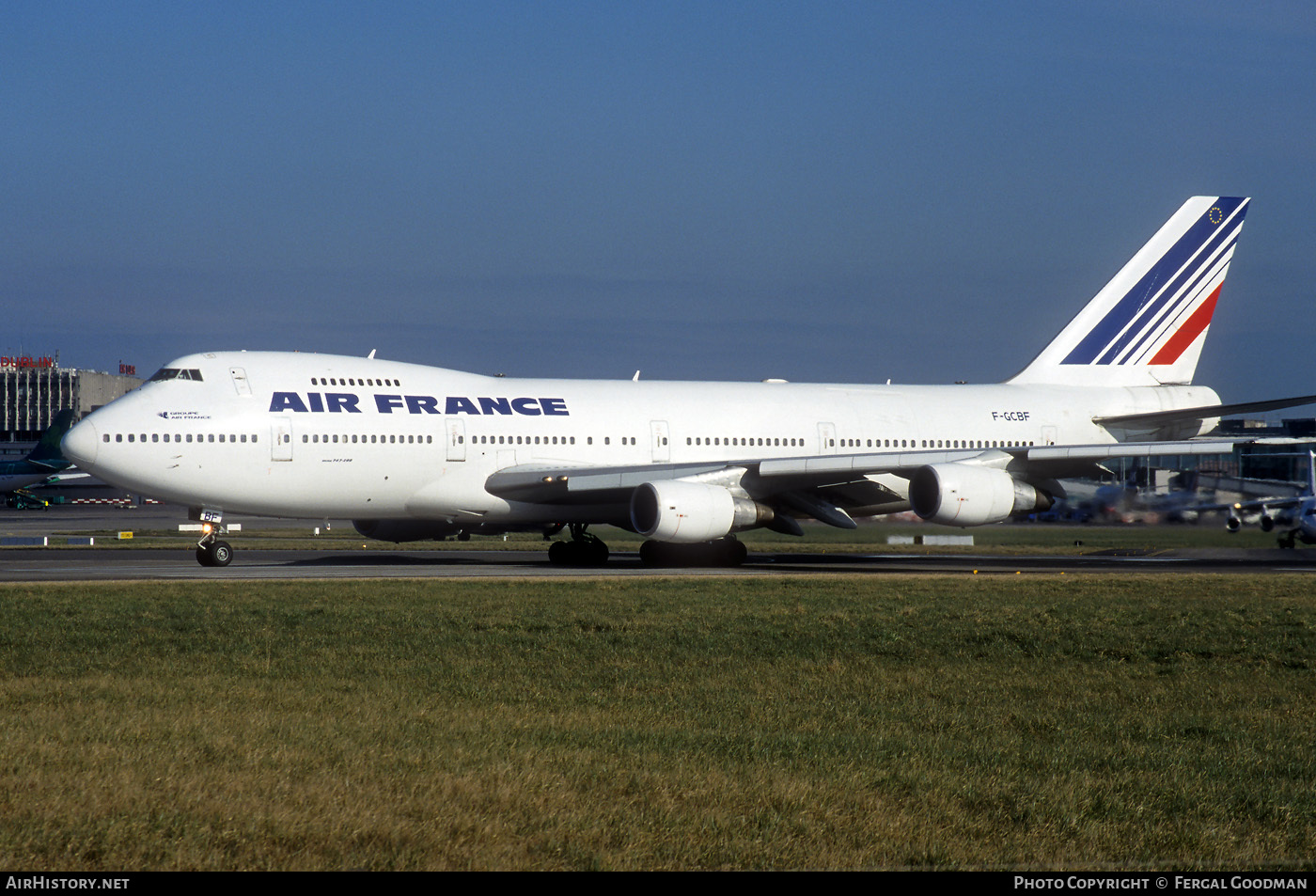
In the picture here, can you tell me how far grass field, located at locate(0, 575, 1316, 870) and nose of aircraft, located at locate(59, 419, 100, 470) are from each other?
30.1ft

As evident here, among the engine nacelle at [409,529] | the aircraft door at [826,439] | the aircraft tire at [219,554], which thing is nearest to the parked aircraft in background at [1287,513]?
the aircraft door at [826,439]

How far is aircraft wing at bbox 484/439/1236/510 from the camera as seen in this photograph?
26344 millimetres

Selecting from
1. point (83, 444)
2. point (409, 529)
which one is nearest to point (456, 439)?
point (409, 529)

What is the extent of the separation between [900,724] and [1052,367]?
27727mm

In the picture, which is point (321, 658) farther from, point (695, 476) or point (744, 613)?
point (695, 476)

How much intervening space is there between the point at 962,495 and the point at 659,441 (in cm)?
701

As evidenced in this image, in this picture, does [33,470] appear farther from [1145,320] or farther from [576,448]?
[1145,320]

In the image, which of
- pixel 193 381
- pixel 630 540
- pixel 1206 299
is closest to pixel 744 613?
pixel 193 381

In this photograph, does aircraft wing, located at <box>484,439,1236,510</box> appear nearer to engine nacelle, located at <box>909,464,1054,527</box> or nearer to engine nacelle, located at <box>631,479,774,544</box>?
engine nacelle, located at <box>909,464,1054,527</box>

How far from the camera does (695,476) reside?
2725 centimetres

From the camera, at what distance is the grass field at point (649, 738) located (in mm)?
5836

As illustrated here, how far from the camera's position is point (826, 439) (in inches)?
1203

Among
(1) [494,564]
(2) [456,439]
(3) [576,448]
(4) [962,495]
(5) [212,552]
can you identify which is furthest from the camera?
(3) [576,448]

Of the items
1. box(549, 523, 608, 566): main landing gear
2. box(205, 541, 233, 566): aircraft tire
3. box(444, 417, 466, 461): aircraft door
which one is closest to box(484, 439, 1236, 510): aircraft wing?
box(444, 417, 466, 461): aircraft door
